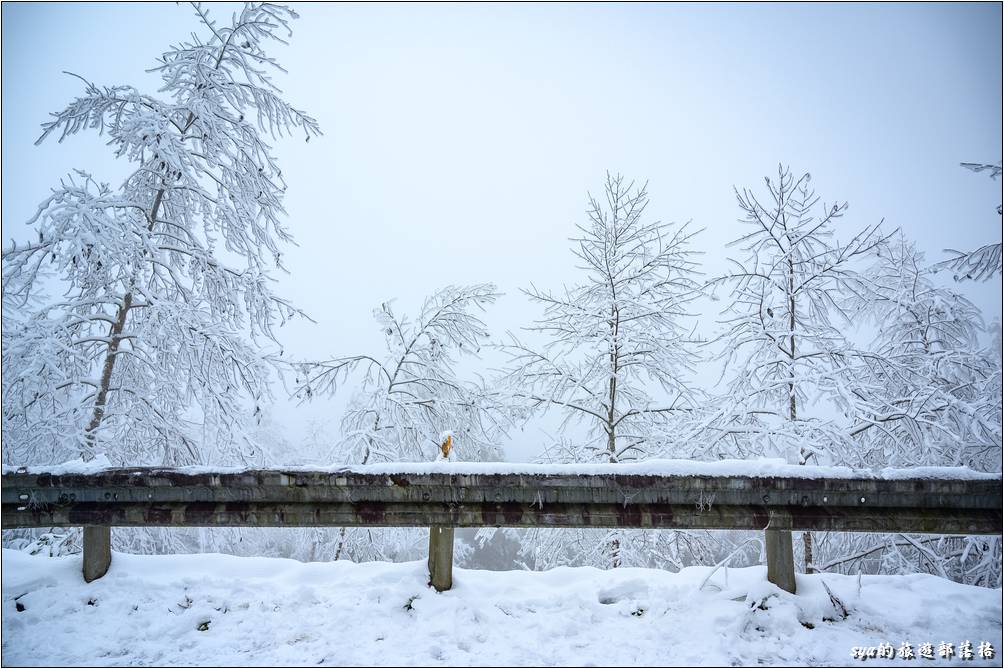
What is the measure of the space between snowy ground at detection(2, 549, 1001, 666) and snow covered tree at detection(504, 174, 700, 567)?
398 centimetres

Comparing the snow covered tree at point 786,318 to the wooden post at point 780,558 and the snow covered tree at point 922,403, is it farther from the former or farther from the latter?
the wooden post at point 780,558

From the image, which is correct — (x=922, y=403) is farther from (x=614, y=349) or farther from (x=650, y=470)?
(x=650, y=470)

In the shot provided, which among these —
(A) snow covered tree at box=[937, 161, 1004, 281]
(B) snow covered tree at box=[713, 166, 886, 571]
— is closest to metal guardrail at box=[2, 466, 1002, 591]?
(A) snow covered tree at box=[937, 161, 1004, 281]

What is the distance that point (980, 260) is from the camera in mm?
4516

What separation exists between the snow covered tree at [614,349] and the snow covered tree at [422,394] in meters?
0.84

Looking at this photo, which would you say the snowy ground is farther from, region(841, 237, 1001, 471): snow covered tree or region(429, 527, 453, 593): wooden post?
region(841, 237, 1001, 471): snow covered tree

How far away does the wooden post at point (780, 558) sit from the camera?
3.12 m

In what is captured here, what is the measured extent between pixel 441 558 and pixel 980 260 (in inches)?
232

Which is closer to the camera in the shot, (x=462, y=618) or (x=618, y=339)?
(x=462, y=618)

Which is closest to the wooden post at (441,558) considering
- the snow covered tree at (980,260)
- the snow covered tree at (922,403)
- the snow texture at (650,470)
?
the snow texture at (650,470)

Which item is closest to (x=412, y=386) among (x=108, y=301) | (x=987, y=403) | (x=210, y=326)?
(x=210, y=326)

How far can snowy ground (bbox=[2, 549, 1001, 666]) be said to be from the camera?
2.74 metres

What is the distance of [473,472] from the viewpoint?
2977 millimetres

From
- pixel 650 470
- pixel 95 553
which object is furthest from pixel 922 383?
pixel 95 553
